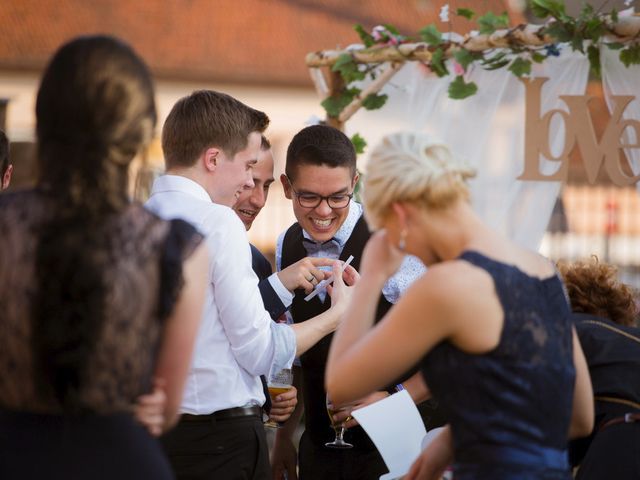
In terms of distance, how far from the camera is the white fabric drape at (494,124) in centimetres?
565

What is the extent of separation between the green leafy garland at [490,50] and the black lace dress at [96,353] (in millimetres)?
3438

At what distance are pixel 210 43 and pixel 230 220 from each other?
24.3 meters

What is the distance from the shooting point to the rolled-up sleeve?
117 inches

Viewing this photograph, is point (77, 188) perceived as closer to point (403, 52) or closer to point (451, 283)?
point (451, 283)

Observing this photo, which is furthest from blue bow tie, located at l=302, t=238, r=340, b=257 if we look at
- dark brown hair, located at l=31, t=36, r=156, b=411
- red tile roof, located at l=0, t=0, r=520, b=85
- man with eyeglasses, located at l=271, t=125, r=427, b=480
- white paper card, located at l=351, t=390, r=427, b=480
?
red tile roof, located at l=0, t=0, r=520, b=85

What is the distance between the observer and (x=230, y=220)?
302cm

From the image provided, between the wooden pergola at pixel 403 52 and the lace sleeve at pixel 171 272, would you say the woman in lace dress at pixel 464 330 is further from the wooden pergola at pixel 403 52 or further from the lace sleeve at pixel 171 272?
the wooden pergola at pixel 403 52

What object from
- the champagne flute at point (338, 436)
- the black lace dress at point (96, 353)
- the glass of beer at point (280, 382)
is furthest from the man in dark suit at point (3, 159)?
the black lace dress at point (96, 353)

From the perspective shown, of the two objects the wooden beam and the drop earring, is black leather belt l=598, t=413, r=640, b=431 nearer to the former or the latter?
the drop earring

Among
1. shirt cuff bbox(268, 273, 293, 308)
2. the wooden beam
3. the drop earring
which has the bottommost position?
shirt cuff bbox(268, 273, 293, 308)

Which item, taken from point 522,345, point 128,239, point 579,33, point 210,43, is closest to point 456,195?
point 522,345

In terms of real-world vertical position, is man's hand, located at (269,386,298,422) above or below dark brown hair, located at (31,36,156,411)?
below

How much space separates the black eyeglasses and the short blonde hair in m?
1.49

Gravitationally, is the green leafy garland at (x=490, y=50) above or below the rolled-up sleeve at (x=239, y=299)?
above
